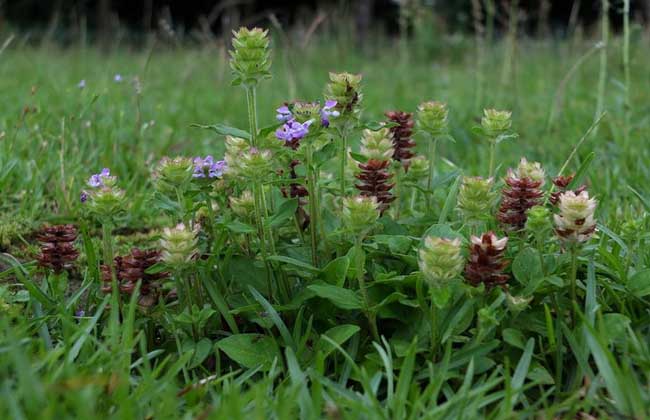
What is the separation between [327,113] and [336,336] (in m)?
0.44

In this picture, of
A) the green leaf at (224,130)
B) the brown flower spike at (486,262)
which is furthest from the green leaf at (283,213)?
the brown flower spike at (486,262)

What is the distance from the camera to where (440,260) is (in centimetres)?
123

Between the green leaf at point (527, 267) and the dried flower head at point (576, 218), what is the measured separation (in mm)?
106

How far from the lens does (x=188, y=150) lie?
3045 millimetres

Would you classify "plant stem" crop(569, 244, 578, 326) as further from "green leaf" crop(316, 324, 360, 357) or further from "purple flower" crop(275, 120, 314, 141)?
"purple flower" crop(275, 120, 314, 141)

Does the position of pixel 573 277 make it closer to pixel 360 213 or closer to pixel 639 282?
pixel 639 282

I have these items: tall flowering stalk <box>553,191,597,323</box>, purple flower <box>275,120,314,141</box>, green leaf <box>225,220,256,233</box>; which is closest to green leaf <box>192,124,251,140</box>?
purple flower <box>275,120,314,141</box>

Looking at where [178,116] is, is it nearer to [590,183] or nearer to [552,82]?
[590,183]

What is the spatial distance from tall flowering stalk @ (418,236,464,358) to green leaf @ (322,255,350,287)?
206mm

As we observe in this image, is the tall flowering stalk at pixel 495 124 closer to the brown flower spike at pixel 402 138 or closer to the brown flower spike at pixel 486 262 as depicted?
the brown flower spike at pixel 402 138

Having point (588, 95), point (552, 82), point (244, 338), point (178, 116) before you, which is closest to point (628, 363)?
point (244, 338)

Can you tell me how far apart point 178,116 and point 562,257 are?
115 inches

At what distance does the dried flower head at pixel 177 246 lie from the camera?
1.38 metres

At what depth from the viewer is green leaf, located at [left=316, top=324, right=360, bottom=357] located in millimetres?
1382
